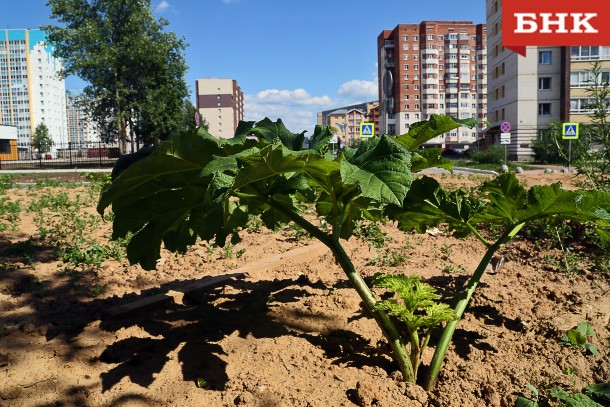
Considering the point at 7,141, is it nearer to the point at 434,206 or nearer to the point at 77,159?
the point at 77,159

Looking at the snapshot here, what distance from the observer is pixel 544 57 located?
4319cm

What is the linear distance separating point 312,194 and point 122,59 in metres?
29.1

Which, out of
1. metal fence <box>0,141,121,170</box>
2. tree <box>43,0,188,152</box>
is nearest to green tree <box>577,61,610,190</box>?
tree <box>43,0,188,152</box>

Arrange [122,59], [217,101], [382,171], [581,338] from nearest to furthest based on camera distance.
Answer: [382,171] → [581,338] → [122,59] → [217,101]

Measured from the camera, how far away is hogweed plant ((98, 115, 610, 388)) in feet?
4.75

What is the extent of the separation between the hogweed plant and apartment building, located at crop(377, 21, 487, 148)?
9069cm

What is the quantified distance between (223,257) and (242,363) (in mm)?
2047

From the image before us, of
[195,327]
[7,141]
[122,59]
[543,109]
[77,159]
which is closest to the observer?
[195,327]

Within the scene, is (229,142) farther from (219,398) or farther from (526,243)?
(526,243)

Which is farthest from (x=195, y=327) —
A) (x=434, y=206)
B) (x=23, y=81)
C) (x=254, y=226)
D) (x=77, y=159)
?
(x=23, y=81)

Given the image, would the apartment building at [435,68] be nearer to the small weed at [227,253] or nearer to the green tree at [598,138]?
the green tree at [598,138]

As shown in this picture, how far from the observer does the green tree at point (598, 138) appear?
4105 millimetres

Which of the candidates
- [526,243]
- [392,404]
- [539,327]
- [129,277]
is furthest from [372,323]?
[526,243]

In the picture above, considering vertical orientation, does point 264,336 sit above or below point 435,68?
below
